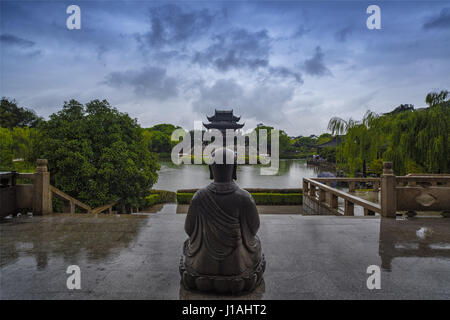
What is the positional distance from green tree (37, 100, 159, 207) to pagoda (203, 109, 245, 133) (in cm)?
3547

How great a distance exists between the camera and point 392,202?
630 centimetres

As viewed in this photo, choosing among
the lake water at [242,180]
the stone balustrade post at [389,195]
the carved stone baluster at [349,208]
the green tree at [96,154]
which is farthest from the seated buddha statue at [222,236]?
the lake water at [242,180]

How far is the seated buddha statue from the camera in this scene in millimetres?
2832

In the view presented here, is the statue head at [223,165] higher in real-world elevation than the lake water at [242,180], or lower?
higher

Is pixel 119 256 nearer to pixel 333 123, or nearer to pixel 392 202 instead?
pixel 392 202

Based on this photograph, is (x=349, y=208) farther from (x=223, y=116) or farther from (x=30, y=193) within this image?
(x=223, y=116)

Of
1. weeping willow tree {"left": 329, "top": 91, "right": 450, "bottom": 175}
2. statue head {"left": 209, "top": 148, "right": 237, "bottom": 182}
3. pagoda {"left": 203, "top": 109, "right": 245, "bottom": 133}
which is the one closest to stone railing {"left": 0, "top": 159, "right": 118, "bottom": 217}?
statue head {"left": 209, "top": 148, "right": 237, "bottom": 182}

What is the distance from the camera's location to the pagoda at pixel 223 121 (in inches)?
1869

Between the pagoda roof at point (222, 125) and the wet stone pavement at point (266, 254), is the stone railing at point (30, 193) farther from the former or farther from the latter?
the pagoda roof at point (222, 125)

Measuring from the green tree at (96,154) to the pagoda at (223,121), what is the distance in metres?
35.5

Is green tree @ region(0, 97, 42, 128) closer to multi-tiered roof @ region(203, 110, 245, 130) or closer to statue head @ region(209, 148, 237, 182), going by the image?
multi-tiered roof @ region(203, 110, 245, 130)

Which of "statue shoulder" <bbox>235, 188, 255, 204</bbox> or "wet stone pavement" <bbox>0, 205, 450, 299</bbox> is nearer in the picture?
"statue shoulder" <bbox>235, 188, 255, 204</bbox>

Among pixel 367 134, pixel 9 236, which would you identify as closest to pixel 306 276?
pixel 9 236

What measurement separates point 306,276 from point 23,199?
6442 millimetres
